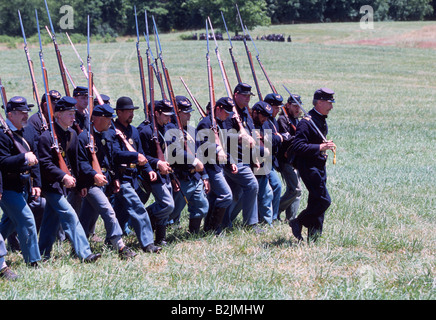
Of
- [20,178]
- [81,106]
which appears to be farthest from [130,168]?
[81,106]

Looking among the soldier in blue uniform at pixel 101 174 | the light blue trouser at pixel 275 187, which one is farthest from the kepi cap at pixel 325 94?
the soldier in blue uniform at pixel 101 174

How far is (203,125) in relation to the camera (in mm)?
8672

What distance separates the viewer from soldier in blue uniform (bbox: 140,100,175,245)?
26.2ft

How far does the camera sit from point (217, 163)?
8570 millimetres

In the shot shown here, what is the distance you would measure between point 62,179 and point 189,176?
78.2 inches

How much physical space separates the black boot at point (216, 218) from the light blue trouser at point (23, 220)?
2685 millimetres

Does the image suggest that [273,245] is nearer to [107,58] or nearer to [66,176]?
[66,176]

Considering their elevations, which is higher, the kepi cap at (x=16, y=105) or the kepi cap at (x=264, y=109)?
the kepi cap at (x=16, y=105)

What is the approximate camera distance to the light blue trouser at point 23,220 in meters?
6.75

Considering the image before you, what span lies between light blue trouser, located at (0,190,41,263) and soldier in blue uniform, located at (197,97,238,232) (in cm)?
269

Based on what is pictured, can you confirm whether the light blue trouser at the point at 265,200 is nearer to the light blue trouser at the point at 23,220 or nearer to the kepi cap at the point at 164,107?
the kepi cap at the point at 164,107

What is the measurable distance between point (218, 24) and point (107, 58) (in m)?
34.5

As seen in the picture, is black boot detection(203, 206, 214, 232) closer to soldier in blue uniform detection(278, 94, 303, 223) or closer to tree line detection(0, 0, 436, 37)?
soldier in blue uniform detection(278, 94, 303, 223)
